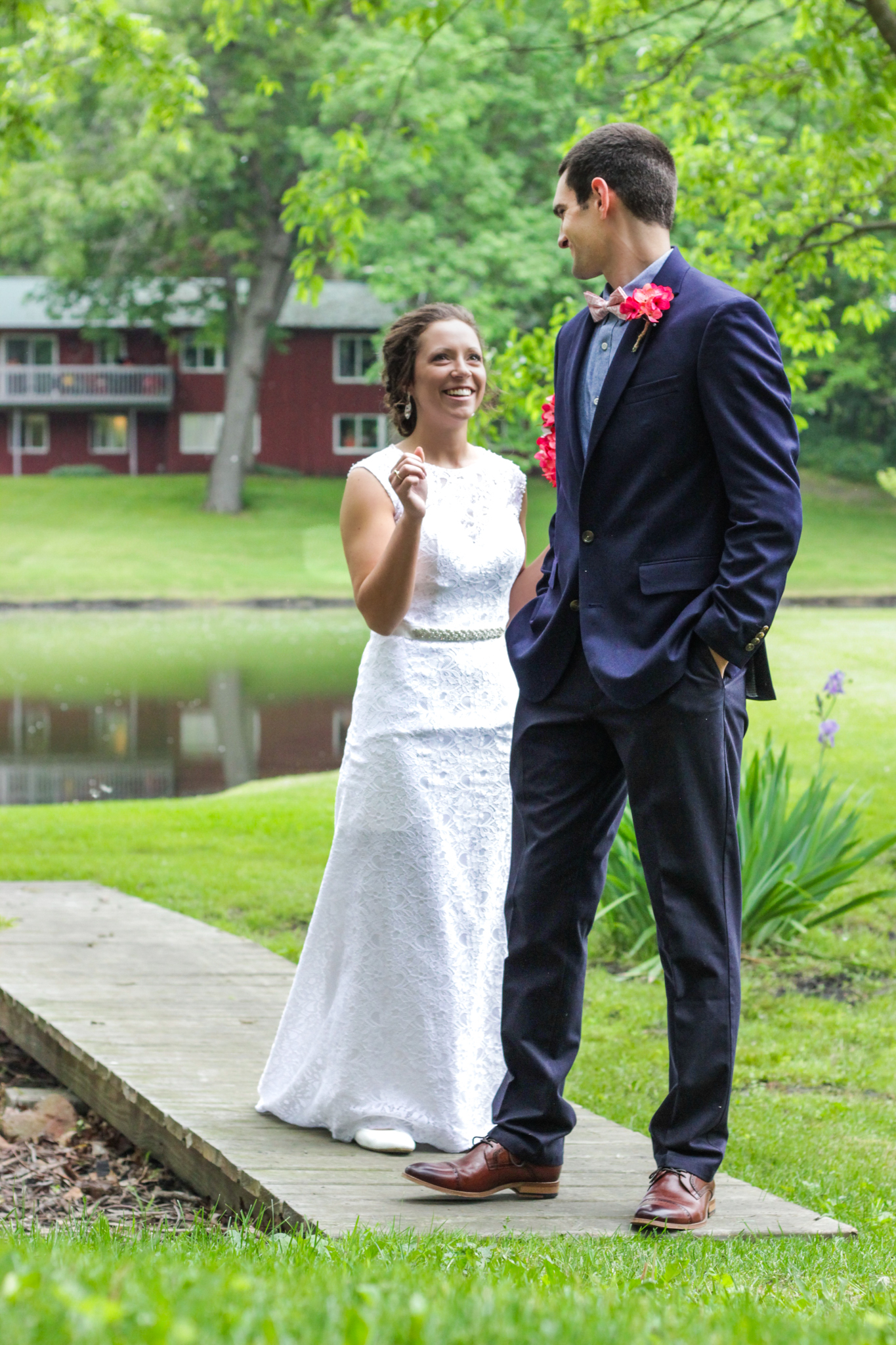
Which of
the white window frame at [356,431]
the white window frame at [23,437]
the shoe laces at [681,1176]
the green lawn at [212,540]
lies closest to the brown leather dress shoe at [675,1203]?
the shoe laces at [681,1176]

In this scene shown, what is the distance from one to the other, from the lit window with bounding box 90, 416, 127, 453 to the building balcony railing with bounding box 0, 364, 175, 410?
165 centimetres

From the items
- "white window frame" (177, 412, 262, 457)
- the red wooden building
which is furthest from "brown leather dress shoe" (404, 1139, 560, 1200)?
"white window frame" (177, 412, 262, 457)

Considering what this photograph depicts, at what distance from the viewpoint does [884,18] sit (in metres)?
8.17

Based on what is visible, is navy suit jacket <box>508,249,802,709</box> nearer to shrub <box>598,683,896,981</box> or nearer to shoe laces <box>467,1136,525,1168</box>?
shoe laces <box>467,1136,525,1168</box>

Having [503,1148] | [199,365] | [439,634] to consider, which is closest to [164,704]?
[439,634]

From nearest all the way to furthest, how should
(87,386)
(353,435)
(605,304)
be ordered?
1. (605,304)
2. (87,386)
3. (353,435)

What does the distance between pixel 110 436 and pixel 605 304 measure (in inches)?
1963

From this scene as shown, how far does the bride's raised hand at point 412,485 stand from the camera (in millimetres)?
3773

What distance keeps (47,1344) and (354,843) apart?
2562 millimetres

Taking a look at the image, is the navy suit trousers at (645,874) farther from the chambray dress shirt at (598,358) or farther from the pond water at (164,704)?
the pond water at (164,704)

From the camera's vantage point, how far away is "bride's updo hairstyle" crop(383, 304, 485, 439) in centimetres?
424

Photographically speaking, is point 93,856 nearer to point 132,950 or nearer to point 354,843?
point 132,950

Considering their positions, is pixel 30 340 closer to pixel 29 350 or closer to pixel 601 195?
pixel 29 350

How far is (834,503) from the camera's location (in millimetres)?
47719
